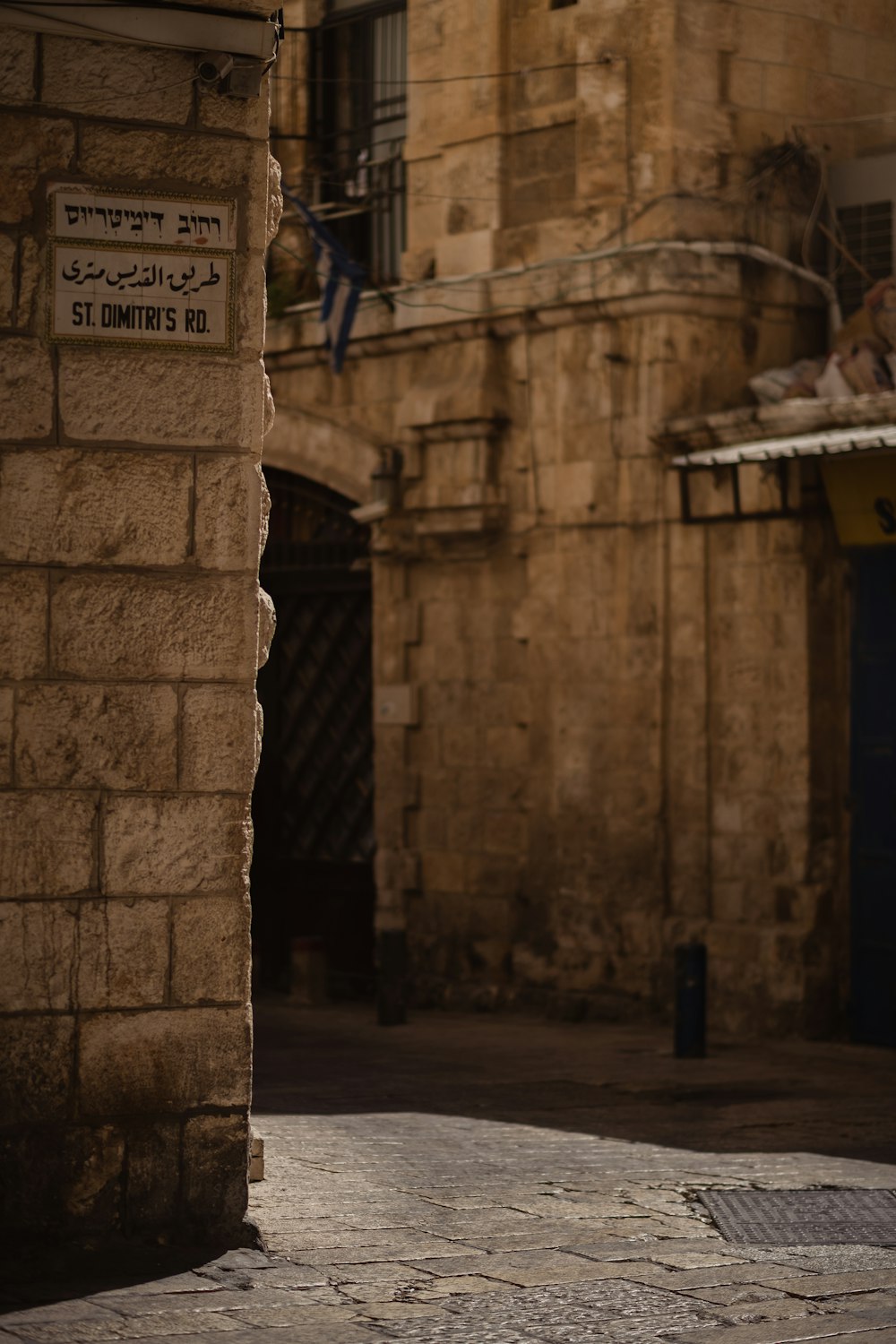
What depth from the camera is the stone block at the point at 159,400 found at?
20.7ft

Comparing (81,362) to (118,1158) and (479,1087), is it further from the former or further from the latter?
(479,1087)

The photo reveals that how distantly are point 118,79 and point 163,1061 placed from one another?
287 centimetres

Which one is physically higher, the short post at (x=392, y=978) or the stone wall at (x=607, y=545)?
the stone wall at (x=607, y=545)

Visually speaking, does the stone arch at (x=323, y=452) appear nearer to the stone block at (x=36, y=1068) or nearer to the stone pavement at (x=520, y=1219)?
the stone pavement at (x=520, y=1219)

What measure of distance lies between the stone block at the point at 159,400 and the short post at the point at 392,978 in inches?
295

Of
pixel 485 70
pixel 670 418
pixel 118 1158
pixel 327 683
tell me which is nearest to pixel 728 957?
pixel 670 418

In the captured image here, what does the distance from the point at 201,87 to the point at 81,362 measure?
91 cm

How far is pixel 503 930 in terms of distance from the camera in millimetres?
14164

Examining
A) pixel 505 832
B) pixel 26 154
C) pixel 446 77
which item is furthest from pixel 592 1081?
pixel 446 77

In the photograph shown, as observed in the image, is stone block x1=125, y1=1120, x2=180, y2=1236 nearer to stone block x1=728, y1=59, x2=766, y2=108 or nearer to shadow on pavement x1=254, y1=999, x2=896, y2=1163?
shadow on pavement x1=254, y1=999, x2=896, y2=1163

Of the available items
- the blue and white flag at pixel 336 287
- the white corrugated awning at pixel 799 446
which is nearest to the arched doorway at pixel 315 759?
the blue and white flag at pixel 336 287

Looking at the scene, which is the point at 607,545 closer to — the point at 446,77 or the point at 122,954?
the point at 446,77

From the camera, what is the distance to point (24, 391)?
625cm

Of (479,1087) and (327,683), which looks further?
(327,683)
